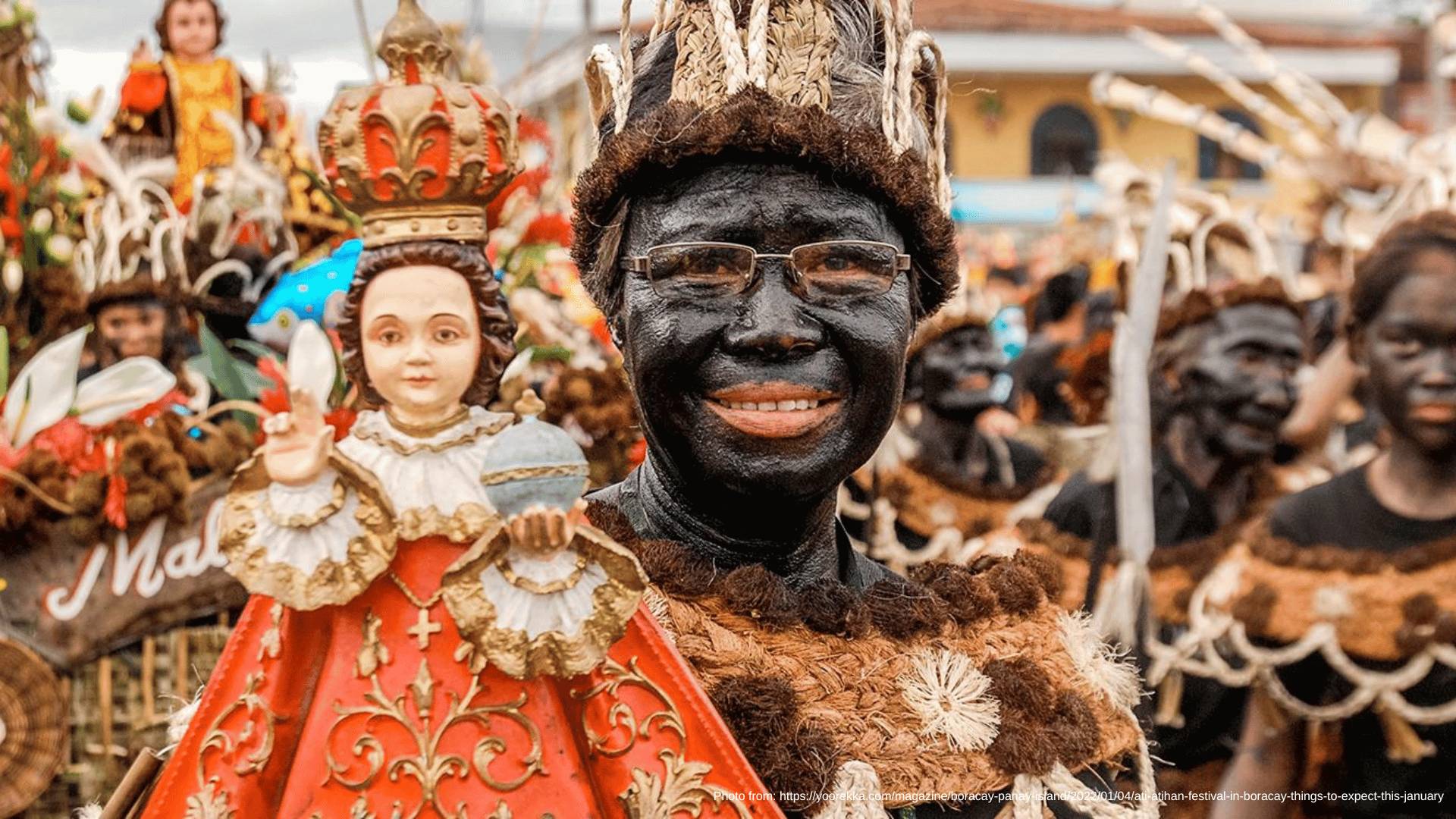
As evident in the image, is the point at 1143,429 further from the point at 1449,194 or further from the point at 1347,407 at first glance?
the point at 1347,407

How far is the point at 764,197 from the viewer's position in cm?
244

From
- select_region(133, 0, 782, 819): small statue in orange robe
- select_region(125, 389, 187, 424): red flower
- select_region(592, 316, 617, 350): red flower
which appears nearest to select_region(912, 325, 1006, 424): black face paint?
select_region(592, 316, 617, 350): red flower

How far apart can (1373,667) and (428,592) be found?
144 inches

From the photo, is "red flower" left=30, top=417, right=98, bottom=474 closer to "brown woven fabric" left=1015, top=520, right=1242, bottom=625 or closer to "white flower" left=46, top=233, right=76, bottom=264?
"white flower" left=46, top=233, right=76, bottom=264

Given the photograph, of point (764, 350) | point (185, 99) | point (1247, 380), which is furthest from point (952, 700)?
point (185, 99)

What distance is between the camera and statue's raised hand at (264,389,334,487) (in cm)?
188

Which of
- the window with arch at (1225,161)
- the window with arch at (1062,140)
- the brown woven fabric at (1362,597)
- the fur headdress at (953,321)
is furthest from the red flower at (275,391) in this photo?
the window with arch at (1225,161)

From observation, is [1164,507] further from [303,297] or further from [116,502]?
[116,502]

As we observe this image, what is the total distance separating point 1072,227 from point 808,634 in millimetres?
13102


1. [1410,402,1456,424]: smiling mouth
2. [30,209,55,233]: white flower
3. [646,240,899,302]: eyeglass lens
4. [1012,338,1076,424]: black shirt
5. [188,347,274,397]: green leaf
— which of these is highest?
[646,240,899,302]: eyeglass lens

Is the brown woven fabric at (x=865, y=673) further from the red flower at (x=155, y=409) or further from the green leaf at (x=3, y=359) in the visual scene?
the red flower at (x=155, y=409)

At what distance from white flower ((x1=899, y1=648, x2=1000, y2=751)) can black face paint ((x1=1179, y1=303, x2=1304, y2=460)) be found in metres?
4.22

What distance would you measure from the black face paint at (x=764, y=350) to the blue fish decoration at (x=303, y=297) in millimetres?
2792

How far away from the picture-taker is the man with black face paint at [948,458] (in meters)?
7.71
